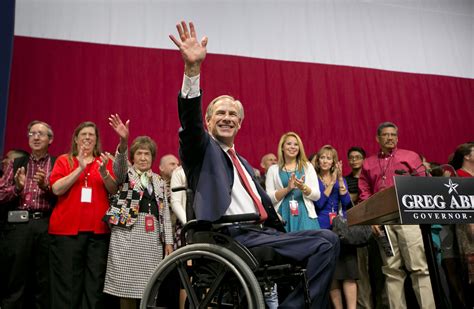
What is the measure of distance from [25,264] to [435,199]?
8.33 feet

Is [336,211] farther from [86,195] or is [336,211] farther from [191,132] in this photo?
[191,132]

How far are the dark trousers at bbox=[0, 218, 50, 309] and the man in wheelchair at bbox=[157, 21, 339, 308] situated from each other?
1.65 metres

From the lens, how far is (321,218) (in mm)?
3525

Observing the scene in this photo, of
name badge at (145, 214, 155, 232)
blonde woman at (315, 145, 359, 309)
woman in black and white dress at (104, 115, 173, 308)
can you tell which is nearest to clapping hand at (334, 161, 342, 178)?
blonde woman at (315, 145, 359, 309)

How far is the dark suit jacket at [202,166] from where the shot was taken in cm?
177

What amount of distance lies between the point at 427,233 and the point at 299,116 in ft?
12.4

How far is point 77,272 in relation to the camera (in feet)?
9.82

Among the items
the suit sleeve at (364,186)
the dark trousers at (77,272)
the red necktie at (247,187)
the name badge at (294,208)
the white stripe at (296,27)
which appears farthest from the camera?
the white stripe at (296,27)

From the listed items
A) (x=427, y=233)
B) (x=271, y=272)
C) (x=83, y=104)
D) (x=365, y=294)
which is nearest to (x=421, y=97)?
(x=365, y=294)

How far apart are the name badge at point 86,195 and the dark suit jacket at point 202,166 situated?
144 centimetres

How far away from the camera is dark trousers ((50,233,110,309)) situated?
9.66ft

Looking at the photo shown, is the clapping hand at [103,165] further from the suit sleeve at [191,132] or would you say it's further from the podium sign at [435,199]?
the podium sign at [435,199]

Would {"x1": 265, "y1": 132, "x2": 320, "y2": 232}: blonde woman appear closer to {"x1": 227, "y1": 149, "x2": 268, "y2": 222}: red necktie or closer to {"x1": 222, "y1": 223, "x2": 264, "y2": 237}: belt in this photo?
{"x1": 227, "y1": 149, "x2": 268, "y2": 222}: red necktie

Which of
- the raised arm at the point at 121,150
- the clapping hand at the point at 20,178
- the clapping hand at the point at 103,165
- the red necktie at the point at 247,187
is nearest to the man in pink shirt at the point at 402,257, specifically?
the red necktie at the point at 247,187
